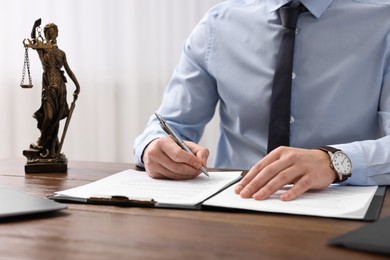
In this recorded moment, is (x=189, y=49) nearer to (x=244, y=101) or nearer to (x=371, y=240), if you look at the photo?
(x=244, y=101)

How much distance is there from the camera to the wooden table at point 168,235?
33.0 inches

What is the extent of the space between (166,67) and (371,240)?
2.47m

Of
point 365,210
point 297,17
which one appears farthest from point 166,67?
point 365,210

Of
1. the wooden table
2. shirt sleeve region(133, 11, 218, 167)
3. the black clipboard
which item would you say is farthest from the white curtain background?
the black clipboard

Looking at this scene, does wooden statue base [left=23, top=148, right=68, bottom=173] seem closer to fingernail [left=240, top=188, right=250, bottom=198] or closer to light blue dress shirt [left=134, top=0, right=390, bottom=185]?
light blue dress shirt [left=134, top=0, right=390, bottom=185]

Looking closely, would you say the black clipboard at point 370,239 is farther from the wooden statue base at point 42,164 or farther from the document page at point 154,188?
the wooden statue base at point 42,164

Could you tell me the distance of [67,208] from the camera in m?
1.12

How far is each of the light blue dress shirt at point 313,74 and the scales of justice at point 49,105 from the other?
0.22 meters

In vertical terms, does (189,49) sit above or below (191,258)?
above

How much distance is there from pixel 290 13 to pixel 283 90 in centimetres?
22

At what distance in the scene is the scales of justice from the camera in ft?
5.15

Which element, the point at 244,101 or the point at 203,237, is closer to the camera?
the point at 203,237

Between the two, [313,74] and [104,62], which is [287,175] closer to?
[313,74]

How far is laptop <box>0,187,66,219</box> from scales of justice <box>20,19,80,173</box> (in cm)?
40
